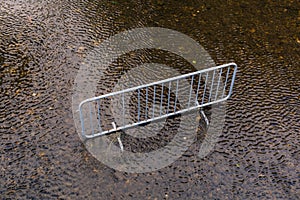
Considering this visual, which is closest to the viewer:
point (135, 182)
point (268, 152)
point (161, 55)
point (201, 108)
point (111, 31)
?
point (135, 182)

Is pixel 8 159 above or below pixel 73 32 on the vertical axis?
below

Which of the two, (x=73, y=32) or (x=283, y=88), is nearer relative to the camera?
(x=283, y=88)

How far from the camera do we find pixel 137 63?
20.5ft

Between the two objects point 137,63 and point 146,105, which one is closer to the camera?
point 146,105

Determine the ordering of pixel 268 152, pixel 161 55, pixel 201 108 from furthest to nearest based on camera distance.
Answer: pixel 161 55
pixel 201 108
pixel 268 152

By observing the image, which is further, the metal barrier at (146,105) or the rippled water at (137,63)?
the metal barrier at (146,105)

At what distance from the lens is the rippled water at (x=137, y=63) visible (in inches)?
186

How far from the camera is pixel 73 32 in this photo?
22.3 ft

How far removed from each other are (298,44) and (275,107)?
1698mm

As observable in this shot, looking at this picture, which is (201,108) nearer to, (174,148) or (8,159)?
(174,148)

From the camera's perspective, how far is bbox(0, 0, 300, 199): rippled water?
4.73 meters

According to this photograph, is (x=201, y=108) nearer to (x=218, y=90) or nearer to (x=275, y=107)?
(x=218, y=90)

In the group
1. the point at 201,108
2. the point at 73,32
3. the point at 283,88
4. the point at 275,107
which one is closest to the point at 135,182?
the point at 201,108

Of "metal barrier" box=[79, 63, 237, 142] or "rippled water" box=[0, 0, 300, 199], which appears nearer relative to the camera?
"rippled water" box=[0, 0, 300, 199]
